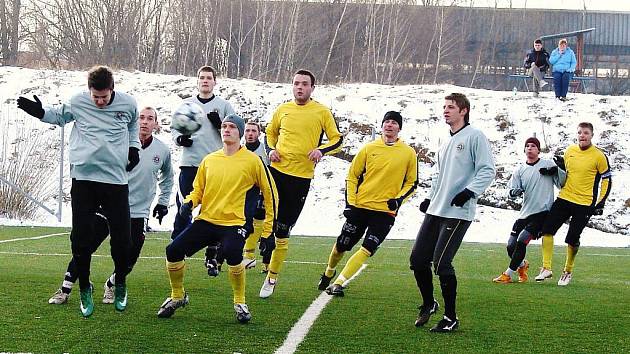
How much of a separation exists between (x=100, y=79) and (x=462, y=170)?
2.77 m

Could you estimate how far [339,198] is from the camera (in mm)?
26391

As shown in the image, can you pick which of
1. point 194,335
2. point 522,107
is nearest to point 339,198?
point 522,107

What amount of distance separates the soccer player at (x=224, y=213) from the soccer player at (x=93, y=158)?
0.52m

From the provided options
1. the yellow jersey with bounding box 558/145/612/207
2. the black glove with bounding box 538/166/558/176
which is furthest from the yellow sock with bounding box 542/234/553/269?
the black glove with bounding box 538/166/558/176

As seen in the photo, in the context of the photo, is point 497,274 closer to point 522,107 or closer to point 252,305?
Result: point 252,305

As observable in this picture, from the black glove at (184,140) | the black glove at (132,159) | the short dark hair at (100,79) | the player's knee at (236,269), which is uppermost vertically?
the short dark hair at (100,79)

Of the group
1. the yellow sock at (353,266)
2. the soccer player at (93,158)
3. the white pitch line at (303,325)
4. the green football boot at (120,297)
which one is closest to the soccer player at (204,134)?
the white pitch line at (303,325)

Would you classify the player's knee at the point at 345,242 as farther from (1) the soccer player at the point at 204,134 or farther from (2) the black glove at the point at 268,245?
(1) the soccer player at the point at 204,134

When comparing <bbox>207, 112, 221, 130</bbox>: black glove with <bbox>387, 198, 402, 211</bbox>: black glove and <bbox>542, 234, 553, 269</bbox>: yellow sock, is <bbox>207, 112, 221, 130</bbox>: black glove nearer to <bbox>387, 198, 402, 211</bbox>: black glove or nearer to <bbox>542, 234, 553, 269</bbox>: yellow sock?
<bbox>387, 198, 402, 211</bbox>: black glove

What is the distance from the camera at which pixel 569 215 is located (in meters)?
11.8

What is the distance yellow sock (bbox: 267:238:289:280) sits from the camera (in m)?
9.13

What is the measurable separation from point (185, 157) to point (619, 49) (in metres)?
43.4

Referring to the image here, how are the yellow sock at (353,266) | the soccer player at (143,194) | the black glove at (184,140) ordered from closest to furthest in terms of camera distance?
the soccer player at (143,194), the yellow sock at (353,266), the black glove at (184,140)

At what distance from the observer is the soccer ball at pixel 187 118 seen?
9.58 m
